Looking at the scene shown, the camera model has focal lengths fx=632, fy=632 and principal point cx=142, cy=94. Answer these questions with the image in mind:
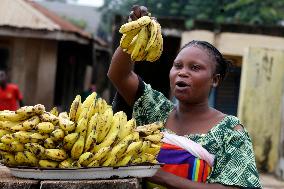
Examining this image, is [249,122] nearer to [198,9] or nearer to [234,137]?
[234,137]

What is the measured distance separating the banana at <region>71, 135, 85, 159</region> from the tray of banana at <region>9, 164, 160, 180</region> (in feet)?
0.23

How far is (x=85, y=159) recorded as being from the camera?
2.26 metres

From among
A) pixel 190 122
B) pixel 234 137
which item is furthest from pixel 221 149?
pixel 190 122

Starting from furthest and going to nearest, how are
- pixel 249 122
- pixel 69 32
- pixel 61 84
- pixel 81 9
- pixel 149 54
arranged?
1. pixel 81 9
2. pixel 61 84
3. pixel 69 32
4. pixel 249 122
5. pixel 149 54

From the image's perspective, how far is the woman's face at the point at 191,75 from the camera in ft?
9.21

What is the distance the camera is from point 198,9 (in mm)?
23875

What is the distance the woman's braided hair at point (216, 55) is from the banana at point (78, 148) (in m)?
0.87

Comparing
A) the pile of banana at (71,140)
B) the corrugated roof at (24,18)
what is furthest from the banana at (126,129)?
the corrugated roof at (24,18)

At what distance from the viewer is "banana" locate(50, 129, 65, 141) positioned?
7.41 ft

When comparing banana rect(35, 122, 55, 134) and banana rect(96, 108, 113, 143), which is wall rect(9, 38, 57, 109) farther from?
banana rect(35, 122, 55, 134)

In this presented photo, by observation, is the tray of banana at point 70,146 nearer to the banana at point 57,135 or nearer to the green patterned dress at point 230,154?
the banana at point 57,135

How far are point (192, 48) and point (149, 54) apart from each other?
0.30 meters

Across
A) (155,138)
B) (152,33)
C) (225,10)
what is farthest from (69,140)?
(225,10)

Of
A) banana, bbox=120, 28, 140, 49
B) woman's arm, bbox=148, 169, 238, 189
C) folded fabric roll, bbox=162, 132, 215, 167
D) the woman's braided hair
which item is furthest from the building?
woman's arm, bbox=148, 169, 238, 189
